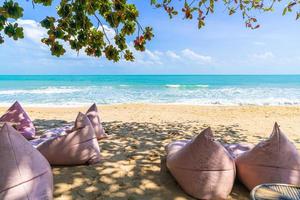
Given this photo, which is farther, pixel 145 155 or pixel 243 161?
pixel 145 155

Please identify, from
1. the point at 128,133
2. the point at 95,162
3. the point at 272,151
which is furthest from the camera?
the point at 128,133

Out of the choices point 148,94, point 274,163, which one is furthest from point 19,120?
point 148,94

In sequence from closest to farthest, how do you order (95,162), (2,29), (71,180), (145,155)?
(2,29)
(71,180)
(95,162)
(145,155)

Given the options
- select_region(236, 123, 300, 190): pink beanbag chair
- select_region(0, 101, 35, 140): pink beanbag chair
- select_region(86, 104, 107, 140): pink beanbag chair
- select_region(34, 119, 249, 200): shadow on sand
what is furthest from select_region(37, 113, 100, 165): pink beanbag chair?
select_region(236, 123, 300, 190): pink beanbag chair

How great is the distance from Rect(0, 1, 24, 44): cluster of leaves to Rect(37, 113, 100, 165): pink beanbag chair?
1478 millimetres

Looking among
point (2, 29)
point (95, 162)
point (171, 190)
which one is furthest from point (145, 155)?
point (2, 29)

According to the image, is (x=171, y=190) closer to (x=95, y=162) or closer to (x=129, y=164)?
(x=129, y=164)

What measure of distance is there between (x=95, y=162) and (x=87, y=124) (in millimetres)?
504

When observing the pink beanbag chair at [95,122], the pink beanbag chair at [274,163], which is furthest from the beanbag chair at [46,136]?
the pink beanbag chair at [274,163]

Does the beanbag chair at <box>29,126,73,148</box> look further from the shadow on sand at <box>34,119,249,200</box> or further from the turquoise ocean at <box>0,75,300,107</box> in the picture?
the turquoise ocean at <box>0,75,300,107</box>

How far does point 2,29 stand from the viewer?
2.34 metres

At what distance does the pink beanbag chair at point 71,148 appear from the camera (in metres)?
3.38

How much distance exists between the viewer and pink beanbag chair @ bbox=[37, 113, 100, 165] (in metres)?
3.38

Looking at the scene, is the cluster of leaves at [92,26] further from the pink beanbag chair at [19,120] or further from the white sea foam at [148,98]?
the white sea foam at [148,98]
